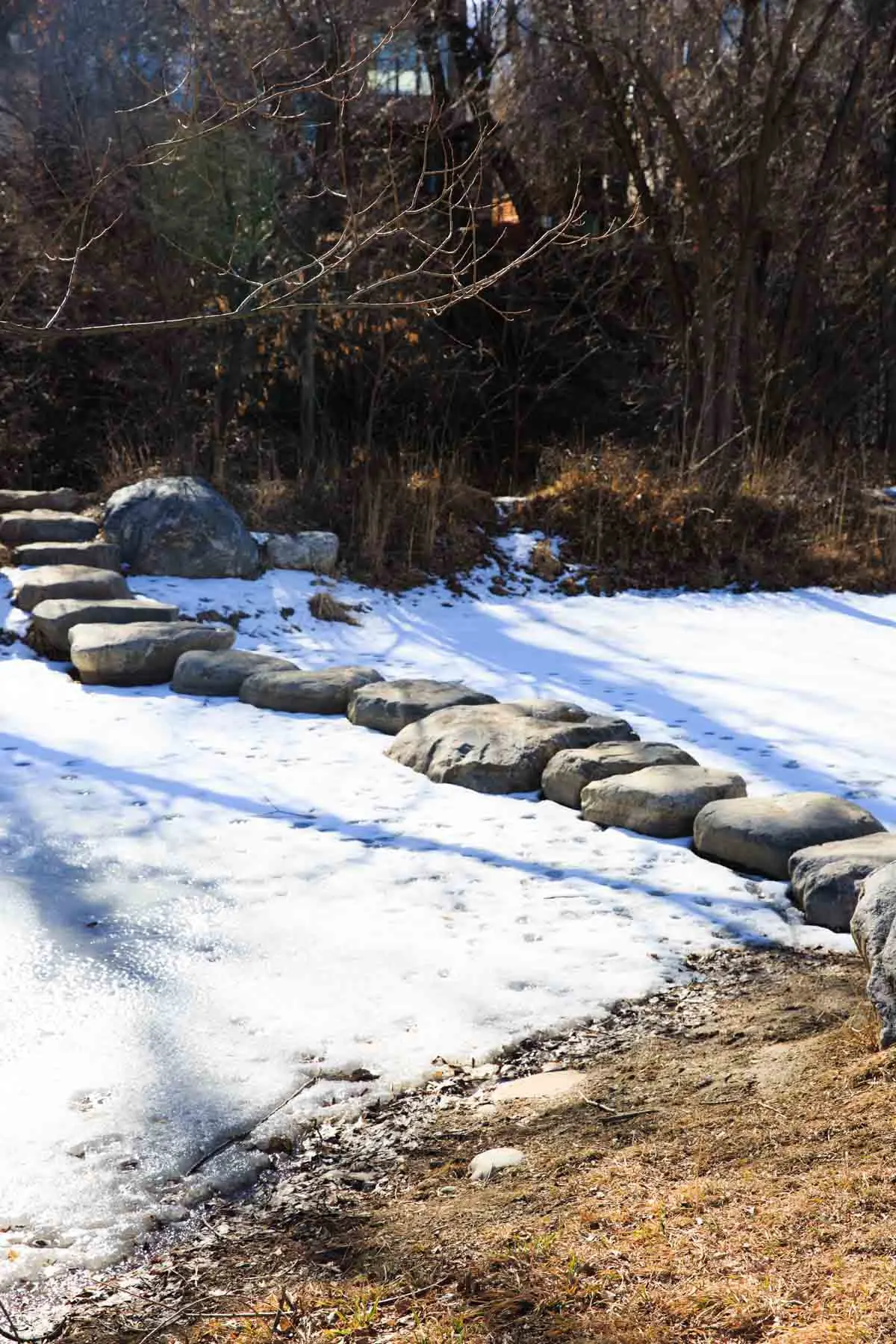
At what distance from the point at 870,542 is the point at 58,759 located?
6298mm

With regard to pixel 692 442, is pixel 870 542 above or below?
below

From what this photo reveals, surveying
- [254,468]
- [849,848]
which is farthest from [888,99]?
[849,848]

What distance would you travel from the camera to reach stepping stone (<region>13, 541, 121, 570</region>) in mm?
6812

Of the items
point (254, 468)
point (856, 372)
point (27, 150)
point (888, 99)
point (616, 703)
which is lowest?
point (616, 703)

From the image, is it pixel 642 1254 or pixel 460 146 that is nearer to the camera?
pixel 642 1254

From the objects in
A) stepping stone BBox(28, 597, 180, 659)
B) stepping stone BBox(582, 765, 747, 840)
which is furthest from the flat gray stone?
stepping stone BBox(28, 597, 180, 659)

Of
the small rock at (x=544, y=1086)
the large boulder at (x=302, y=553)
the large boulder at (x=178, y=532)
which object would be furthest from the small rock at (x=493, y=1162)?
the large boulder at (x=302, y=553)

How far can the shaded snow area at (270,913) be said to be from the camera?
7.27 feet

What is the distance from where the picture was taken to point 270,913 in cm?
312

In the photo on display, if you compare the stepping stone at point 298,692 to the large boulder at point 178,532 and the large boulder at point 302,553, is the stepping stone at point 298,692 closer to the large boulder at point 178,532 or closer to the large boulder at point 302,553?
the large boulder at point 178,532

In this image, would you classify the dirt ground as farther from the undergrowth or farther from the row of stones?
the undergrowth

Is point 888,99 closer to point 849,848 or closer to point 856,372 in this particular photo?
point 856,372

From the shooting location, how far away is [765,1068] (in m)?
2.35

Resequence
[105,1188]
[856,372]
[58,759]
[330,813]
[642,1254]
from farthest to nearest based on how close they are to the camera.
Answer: [856,372], [58,759], [330,813], [105,1188], [642,1254]
